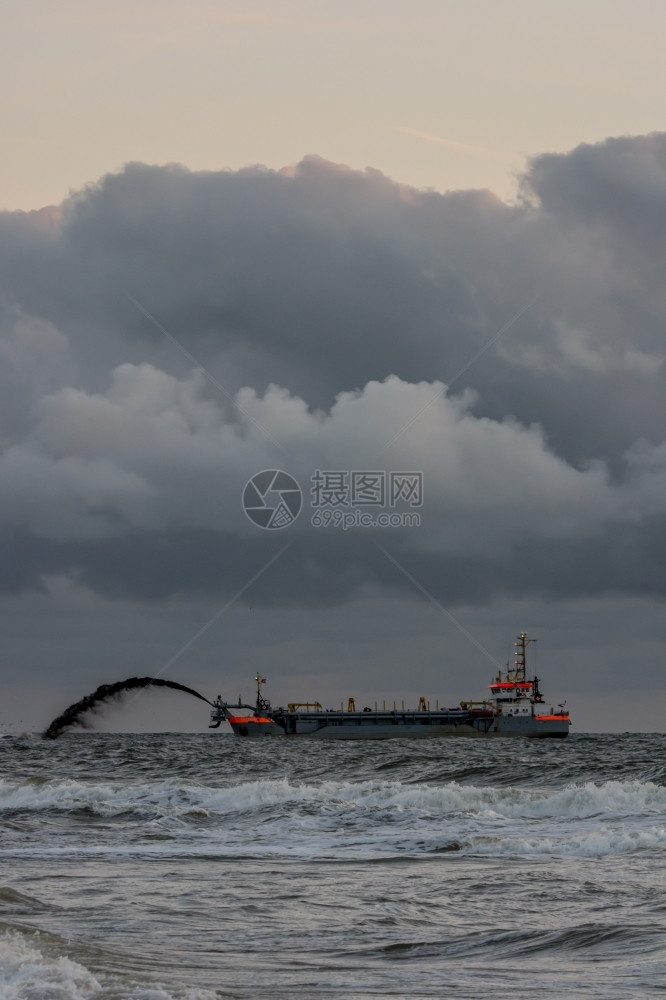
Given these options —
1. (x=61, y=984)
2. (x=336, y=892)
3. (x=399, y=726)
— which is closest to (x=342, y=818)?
(x=336, y=892)

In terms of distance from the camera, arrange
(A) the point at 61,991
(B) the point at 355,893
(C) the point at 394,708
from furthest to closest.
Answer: (C) the point at 394,708, (B) the point at 355,893, (A) the point at 61,991

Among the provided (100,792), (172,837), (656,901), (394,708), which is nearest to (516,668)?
(394,708)

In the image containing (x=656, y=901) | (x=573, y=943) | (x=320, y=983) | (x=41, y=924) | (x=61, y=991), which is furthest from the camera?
(x=656, y=901)

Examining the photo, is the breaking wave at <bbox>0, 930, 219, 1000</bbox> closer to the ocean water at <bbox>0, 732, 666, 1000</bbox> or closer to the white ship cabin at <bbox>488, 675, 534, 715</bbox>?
the ocean water at <bbox>0, 732, 666, 1000</bbox>

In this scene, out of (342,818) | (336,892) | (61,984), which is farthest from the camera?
(342,818)

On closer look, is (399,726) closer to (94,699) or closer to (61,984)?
(94,699)

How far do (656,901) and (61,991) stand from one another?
39.0ft

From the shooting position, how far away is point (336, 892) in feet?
77.5

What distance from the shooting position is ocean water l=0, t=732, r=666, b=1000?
1567 cm

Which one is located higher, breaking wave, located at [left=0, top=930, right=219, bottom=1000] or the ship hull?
breaking wave, located at [left=0, top=930, right=219, bottom=1000]

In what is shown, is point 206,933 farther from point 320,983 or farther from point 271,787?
point 271,787

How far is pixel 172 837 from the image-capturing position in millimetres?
35062

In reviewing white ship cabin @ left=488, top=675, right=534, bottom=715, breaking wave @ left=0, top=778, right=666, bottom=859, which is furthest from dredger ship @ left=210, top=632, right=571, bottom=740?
breaking wave @ left=0, top=778, right=666, bottom=859

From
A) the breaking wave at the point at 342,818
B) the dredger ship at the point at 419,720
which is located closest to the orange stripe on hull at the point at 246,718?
the dredger ship at the point at 419,720
